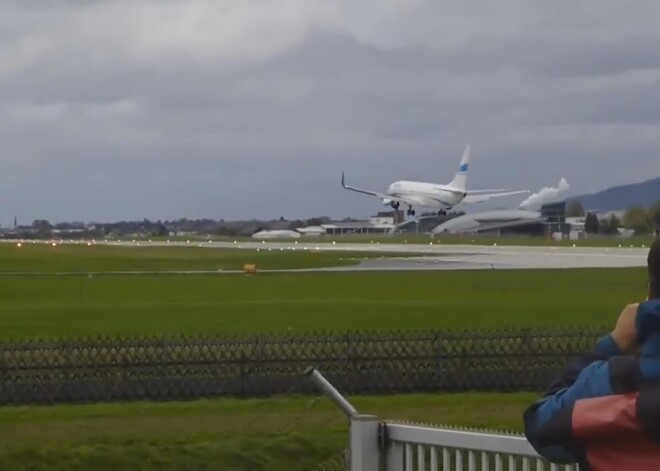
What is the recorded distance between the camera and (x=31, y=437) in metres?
21.2

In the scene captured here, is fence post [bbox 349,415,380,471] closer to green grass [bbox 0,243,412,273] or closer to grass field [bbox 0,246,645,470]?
grass field [bbox 0,246,645,470]

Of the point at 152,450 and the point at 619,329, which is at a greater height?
the point at 619,329

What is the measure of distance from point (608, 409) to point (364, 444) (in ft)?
11.7

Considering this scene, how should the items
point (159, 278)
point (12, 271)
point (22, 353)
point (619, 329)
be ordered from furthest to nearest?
point (12, 271) → point (159, 278) → point (22, 353) → point (619, 329)

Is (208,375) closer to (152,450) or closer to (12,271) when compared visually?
(152,450)

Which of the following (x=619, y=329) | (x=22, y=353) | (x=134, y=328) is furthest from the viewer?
(x=134, y=328)

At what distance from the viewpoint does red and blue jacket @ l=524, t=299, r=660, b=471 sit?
4816 millimetres

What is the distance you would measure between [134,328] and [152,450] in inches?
778

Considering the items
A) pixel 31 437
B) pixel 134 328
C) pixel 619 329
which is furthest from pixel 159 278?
pixel 619 329

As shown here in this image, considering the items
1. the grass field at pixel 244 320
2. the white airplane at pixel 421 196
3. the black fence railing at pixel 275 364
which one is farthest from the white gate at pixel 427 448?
the white airplane at pixel 421 196

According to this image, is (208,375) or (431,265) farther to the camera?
(431,265)

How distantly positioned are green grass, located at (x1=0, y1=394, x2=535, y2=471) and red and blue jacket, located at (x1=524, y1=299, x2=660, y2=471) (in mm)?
12315

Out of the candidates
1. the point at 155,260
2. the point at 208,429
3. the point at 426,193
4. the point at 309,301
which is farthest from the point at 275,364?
the point at 426,193

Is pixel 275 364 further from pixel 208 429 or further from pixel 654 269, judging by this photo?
pixel 654 269
